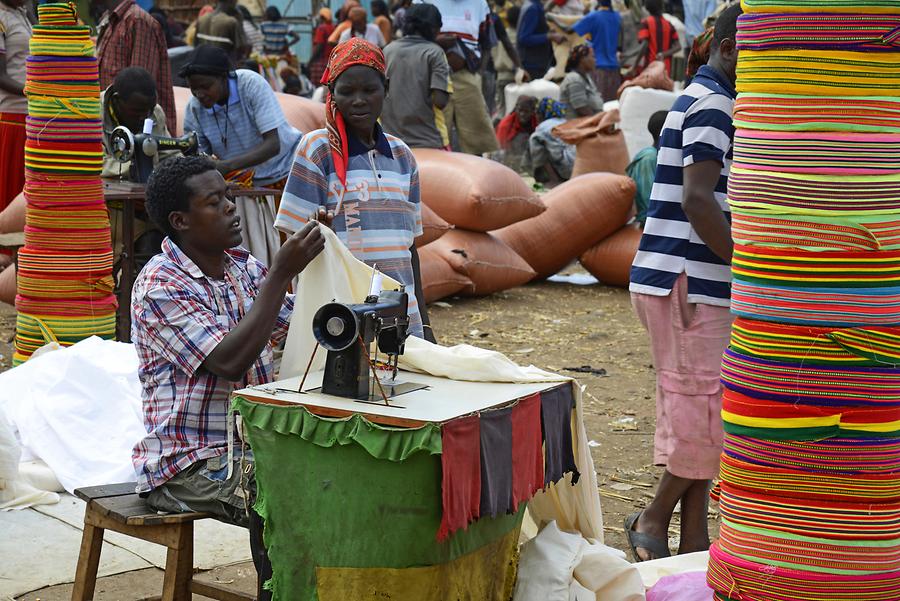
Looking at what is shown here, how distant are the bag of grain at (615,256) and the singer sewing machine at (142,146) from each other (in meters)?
3.78

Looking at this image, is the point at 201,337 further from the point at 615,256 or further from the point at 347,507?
the point at 615,256

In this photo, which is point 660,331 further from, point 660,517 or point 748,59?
point 748,59

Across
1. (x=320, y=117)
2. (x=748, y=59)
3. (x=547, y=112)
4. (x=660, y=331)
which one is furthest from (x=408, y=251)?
(x=547, y=112)

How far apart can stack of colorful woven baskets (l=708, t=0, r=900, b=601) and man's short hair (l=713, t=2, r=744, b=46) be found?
3.43ft

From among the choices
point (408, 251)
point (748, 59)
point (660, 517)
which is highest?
point (748, 59)

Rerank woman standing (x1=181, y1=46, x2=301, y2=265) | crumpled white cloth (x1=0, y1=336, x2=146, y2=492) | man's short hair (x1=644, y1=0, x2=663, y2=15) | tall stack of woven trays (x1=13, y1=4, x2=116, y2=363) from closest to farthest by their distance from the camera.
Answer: crumpled white cloth (x1=0, y1=336, x2=146, y2=492) → tall stack of woven trays (x1=13, y1=4, x2=116, y2=363) → woman standing (x1=181, y1=46, x2=301, y2=265) → man's short hair (x1=644, y1=0, x2=663, y2=15)

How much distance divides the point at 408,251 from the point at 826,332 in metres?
1.79

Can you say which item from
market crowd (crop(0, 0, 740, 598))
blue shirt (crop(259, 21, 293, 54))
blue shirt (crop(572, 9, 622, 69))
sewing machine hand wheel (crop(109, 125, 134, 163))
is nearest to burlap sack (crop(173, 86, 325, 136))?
sewing machine hand wheel (crop(109, 125, 134, 163))

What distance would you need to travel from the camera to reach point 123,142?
6137mm

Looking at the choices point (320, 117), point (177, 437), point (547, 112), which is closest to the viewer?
point (177, 437)

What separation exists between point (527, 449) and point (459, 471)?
1.08ft

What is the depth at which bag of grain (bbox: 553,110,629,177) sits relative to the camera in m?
10.2

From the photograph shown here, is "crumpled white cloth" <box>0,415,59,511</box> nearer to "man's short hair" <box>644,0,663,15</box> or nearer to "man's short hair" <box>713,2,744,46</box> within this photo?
"man's short hair" <box>713,2,744,46</box>

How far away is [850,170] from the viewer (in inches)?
94.1
